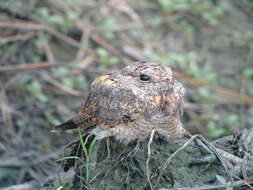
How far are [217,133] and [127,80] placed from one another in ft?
7.55

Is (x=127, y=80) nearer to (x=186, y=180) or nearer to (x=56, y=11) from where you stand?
(x=186, y=180)

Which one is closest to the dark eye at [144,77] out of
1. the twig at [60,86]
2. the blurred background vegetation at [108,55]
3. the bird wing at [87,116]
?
the bird wing at [87,116]

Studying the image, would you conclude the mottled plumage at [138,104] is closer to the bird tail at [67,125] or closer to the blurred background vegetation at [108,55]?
the bird tail at [67,125]

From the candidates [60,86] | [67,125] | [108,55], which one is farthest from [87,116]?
[108,55]

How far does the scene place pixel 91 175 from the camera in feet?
9.39

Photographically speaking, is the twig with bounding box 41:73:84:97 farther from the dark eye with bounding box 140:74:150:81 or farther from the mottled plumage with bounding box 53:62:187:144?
the dark eye with bounding box 140:74:150:81

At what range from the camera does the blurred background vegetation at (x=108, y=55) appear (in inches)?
209

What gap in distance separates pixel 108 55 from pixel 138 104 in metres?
3.02

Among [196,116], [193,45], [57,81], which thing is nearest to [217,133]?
[196,116]

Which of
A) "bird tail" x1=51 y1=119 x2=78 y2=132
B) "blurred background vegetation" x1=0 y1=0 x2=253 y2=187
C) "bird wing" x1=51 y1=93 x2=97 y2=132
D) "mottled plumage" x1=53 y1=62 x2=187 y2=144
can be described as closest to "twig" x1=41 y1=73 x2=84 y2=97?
"blurred background vegetation" x1=0 y1=0 x2=253 y2=187

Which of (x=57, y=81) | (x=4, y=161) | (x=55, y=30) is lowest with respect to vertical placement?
(x=4, y=161)

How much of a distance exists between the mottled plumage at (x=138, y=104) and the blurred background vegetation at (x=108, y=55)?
1852mm

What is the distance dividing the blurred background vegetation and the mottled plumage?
1.85m

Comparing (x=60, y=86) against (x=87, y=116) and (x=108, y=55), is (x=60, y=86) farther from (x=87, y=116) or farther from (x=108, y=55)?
(x=87, y=116)
